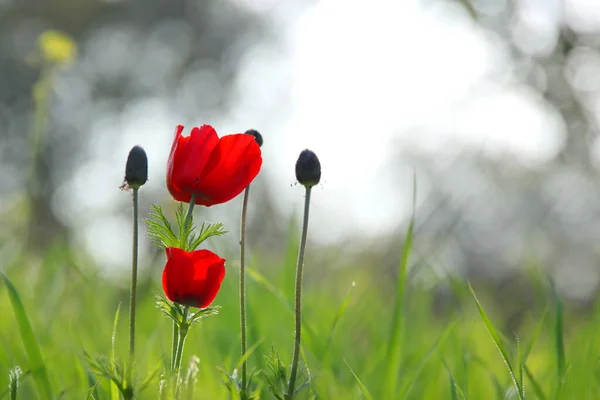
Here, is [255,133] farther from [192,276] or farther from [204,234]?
[192,276]

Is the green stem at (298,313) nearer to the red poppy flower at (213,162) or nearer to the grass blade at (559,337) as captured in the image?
the red poppy flower at (213,162)

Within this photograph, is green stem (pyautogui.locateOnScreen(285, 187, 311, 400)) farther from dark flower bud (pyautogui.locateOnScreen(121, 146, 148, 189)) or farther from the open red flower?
dark flower bud (pyautogui.locateOnScreen(121, 146, 148, 189))

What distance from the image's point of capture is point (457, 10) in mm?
9836

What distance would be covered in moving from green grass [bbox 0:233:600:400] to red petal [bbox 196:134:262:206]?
0.26 m

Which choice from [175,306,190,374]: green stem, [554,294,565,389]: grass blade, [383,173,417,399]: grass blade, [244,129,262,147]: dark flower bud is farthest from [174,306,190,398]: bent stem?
[554,294,565,389]: grass blade

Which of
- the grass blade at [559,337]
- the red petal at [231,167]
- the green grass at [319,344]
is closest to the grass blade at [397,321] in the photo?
the green grass at [319,344]

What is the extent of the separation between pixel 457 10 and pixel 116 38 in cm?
906

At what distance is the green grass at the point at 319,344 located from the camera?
1.18 m

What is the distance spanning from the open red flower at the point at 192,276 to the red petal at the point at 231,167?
0.14 meters

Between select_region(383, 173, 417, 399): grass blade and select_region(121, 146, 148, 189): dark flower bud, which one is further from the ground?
select_region(121, 146, 148, 189): dark flower bud

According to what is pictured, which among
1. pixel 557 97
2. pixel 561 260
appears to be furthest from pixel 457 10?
pixel 561 260

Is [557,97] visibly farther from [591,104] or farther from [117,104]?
[117,104]

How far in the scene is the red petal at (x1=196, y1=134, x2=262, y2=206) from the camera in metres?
1.02

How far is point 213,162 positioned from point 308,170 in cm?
17
